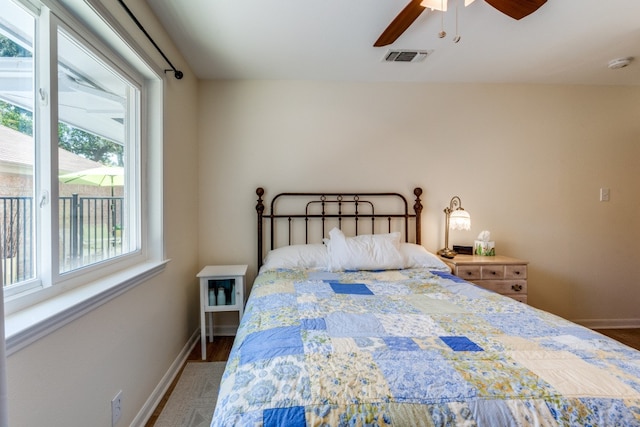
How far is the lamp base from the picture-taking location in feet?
8.60

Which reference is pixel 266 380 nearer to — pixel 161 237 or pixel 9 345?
pixel 9 345

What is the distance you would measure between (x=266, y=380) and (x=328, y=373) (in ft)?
0.63

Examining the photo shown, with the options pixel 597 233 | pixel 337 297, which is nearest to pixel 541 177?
pixel 597 233

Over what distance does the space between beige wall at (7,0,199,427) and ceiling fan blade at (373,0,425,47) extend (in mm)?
1430

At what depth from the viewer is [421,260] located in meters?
2.46

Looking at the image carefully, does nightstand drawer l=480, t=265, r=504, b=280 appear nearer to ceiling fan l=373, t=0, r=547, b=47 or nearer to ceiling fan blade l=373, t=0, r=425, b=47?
ceiling fan l=373, t=0, r=547, b=47

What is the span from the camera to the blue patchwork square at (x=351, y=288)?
71.3 inches

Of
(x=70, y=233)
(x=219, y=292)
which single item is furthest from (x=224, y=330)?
(x=70, y=233)

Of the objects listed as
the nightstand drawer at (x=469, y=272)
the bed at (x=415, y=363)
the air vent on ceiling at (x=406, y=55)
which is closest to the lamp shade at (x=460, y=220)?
the nightstand drawer at (x=469, y=272)

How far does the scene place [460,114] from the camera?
2.87 meters

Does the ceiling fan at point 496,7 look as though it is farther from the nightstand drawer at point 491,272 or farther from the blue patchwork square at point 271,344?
the nightstand drawer at point 491,272

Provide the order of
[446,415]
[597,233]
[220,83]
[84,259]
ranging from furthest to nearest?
[597,233], [220,83], [84,259], [446,415]

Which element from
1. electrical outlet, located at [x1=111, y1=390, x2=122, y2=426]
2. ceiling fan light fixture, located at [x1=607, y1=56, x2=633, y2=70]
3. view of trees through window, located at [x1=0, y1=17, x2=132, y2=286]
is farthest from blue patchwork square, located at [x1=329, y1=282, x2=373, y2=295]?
ceiling fan light fixture, located at [x1=607, y1=56, x2=633, y2=70]

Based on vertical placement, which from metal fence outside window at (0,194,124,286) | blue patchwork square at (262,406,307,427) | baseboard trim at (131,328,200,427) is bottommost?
baseboard trim at (131,328,200,427)
